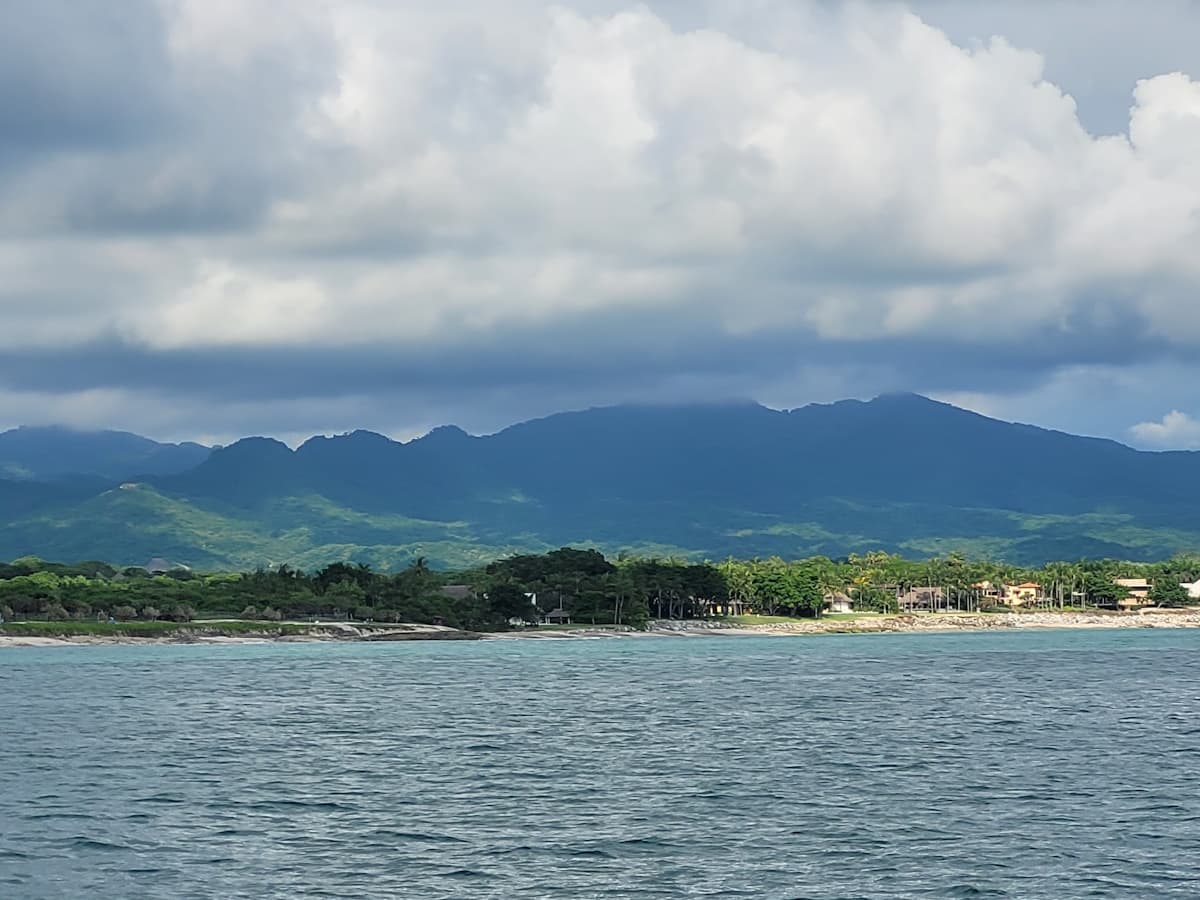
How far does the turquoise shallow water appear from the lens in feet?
107

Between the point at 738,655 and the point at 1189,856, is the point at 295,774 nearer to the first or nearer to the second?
the point at 1189,856

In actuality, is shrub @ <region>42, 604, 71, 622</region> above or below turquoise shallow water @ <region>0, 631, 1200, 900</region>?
above

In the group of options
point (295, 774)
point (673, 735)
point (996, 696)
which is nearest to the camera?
point (295, 774)

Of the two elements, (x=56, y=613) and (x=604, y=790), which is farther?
(x=56, y=613)

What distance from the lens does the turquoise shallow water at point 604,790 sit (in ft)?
107

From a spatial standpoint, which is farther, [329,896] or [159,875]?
→ [159,875]

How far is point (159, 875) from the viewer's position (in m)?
32.7

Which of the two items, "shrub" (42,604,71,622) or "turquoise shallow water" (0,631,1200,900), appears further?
"shrub" (42,604,71,622)

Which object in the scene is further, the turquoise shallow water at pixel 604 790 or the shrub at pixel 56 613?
the shrub at pixel 56 613

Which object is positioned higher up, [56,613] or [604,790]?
[56,613]

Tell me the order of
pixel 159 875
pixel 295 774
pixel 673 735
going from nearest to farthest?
pixel 159 875
pixel 295 774
pixel 673 735

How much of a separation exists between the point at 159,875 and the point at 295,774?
55.4 ft

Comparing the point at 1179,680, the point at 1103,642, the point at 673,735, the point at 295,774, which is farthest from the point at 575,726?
the point at 1103,642

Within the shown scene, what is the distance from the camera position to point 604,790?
45719 millimetres
